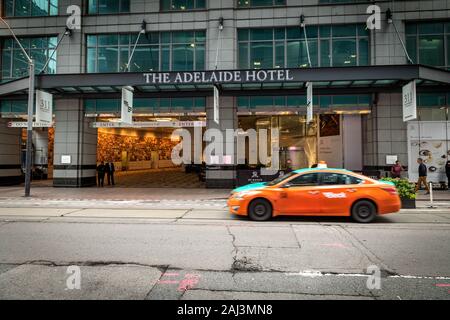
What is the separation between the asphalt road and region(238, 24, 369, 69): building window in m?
12.5

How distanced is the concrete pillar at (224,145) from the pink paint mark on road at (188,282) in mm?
13773

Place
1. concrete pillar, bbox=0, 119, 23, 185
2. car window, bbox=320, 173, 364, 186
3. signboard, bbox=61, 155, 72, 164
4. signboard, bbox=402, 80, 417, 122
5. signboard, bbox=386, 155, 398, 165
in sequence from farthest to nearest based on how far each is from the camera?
concrete pillar, bbox=0, 119, 23, 185 < signboard, bbox=61, 155, 72, 164 < signboard, bbox=386, 155, 398, 165 < signboard, bbox=402, 80, 417, 122 < car window, bbox=320, 173, 364, 186

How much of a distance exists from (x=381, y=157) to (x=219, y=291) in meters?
16.5

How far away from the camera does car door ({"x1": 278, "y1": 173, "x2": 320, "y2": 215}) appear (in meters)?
8.65

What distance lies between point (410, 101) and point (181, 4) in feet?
49.8

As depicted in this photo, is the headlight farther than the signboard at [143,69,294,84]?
No

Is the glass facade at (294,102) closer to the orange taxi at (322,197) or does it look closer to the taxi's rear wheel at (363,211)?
the orange taxi at (322,197)

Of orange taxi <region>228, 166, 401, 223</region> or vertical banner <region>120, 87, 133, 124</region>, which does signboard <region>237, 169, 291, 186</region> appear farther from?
orange taxi <region>228, 166, 401, 223</region>

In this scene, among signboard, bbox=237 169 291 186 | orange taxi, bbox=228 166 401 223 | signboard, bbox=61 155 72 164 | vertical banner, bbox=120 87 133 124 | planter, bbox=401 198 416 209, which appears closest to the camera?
orange taxi, bbox=228 166 401 223

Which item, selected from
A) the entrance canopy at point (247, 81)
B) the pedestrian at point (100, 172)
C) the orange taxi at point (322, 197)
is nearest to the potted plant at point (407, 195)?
the orange taxi at point (322, 197)

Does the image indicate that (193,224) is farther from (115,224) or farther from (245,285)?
(245,285)

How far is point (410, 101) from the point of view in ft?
48.6

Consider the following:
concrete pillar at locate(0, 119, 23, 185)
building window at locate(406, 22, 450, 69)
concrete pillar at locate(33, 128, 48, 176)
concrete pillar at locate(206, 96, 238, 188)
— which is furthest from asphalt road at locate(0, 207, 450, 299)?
concrete pillar at locate(33, 128, 48, 176)

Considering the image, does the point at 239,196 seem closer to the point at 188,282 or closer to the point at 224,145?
the point at 188,282
